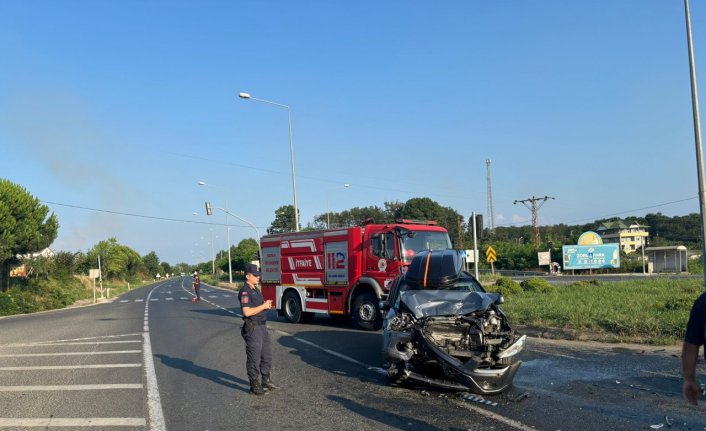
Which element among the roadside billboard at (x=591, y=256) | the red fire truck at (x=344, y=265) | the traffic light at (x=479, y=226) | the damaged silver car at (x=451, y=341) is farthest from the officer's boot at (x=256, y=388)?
the roadside billboard at (x=591, y=256)

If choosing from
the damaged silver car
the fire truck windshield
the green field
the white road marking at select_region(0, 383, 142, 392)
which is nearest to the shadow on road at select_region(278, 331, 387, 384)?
the damaged silver car

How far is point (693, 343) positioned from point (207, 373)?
24.2 ft

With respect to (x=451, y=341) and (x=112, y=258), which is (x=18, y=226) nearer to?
(x=451, y=341)

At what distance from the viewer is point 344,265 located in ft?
49.4

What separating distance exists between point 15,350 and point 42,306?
983 inches

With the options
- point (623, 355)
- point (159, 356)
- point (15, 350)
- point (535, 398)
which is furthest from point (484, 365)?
point (15, 350)

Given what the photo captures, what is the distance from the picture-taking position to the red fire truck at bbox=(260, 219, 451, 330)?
13875 mm

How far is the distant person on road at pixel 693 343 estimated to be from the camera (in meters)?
3.41

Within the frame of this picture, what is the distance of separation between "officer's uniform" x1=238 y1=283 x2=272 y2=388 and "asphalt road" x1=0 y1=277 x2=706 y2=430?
38 cm

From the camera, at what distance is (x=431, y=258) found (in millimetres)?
9047

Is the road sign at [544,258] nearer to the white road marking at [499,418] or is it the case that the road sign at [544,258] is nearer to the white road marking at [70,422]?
the white road marking at [499,418]

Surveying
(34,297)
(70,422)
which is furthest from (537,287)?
(34,297)

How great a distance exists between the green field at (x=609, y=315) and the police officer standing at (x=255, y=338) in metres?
7.30

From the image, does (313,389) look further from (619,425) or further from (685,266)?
(685,266)
